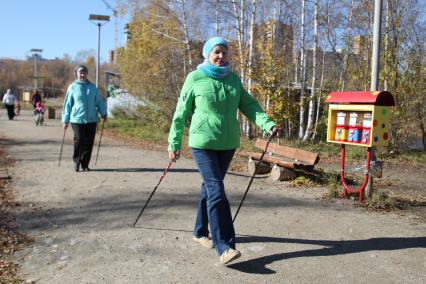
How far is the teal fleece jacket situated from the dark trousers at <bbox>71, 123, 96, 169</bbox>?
11 centimetres

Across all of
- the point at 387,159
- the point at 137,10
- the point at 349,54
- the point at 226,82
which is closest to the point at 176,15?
the point at 137,10

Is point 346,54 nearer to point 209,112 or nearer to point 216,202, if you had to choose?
point 209,112

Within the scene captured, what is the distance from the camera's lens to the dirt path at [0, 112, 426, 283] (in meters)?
4.17

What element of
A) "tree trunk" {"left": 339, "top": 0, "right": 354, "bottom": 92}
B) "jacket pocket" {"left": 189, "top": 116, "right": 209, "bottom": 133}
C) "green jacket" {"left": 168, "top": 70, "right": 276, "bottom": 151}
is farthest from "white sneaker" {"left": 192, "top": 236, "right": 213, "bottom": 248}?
"tree trunk" {"left": 339, "top": 0, "right": 354, "bottom": 92}

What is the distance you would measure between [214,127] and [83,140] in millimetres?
5209

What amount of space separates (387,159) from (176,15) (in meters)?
10.2

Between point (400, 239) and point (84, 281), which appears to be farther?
point (400, 239)

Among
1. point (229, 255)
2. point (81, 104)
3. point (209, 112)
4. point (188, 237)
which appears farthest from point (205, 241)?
point (81, 104)

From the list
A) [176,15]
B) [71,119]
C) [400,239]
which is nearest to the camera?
[400,239]

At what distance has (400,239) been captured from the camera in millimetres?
5188

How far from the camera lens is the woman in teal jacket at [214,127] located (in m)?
4.31

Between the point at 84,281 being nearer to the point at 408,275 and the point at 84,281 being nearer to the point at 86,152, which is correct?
the point at 408,275

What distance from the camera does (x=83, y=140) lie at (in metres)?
9.00

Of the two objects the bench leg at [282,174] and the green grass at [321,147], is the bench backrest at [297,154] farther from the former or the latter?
the green grass at [321,147]
